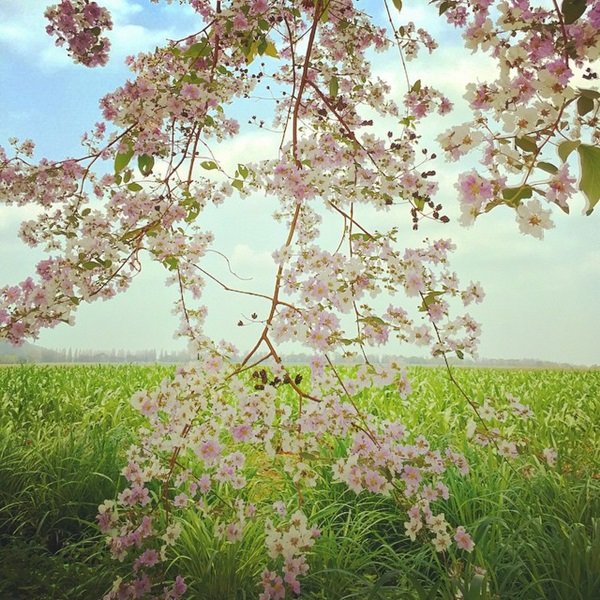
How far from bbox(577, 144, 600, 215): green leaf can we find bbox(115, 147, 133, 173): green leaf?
1974 millimetres

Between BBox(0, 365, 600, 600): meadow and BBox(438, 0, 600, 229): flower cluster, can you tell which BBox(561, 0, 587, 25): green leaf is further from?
BBox(0, 365, 600, 600): meadow

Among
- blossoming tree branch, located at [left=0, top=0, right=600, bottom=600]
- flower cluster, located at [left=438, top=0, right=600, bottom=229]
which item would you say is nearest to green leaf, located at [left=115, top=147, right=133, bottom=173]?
blossoming tree branch, located at [left=0, top=0, right=600, bottom=600]

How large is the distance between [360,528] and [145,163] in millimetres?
2012

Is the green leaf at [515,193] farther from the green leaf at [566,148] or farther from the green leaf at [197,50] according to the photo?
the green leaf at [197,50]

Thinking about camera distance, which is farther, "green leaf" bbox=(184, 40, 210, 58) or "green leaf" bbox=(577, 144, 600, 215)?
"green leaf" bbox=(184, 40, 210, 58)

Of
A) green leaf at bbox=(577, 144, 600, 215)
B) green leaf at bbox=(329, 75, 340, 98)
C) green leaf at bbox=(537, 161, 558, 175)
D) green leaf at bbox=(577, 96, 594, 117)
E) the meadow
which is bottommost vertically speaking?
the meadow

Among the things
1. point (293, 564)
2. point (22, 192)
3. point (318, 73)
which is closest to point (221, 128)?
point (318, 73)

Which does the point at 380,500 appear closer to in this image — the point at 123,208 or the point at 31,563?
the point at 31,563

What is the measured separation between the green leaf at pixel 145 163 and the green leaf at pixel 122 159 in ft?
0.16

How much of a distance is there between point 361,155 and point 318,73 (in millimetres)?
727

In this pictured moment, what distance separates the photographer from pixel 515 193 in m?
1.26

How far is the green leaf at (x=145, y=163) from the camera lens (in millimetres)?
2536

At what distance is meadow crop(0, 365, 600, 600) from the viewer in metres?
2.35

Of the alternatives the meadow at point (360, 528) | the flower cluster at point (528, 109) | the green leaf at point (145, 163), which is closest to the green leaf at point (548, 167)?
the flower cluster at point (528, 109)
